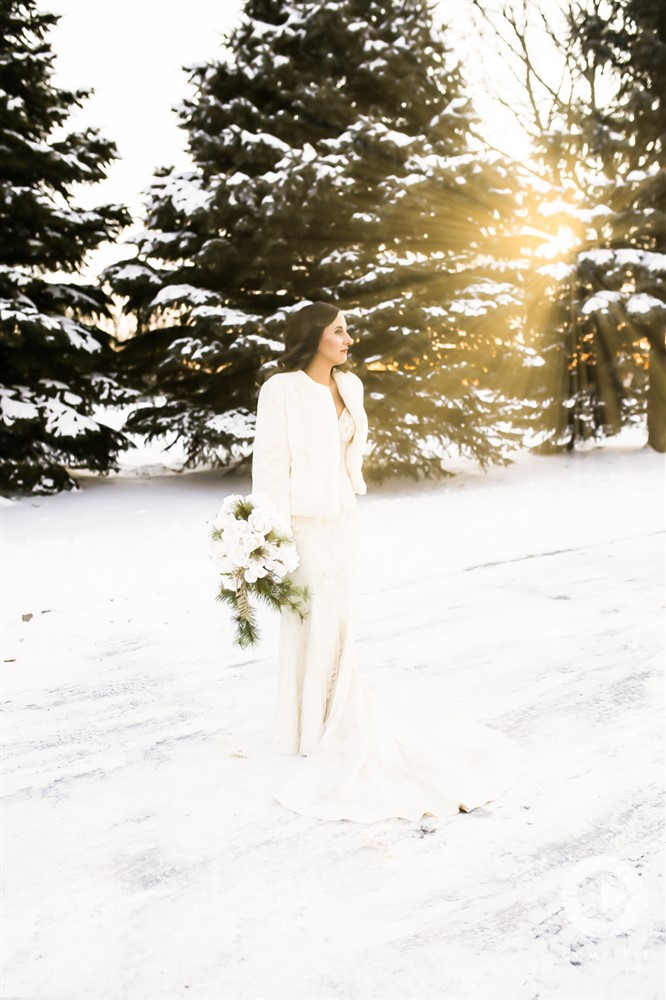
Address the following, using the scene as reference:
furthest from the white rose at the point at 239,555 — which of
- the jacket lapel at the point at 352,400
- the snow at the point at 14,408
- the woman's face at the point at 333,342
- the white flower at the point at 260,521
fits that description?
the snow at the point at 14,408

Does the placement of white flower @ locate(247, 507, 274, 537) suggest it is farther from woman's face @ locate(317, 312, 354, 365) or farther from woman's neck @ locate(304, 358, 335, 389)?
woman's face @ locate(317, 312, 354, 365)

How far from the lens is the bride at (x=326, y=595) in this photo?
11.3 feet

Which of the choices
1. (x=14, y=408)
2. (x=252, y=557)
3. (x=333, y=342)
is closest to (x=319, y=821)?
(x=252, y=557)

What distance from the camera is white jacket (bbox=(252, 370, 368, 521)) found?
3.51 meters

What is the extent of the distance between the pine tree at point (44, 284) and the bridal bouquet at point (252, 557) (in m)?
8.92

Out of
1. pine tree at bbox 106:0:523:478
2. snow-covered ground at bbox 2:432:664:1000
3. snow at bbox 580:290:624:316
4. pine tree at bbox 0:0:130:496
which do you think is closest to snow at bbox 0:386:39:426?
pine tree at bbox 0:0:130:496

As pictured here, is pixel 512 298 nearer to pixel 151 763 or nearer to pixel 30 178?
pixel 30 178

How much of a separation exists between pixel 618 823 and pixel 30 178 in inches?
563

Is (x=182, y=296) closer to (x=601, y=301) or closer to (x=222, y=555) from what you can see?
(x=601, y=301)

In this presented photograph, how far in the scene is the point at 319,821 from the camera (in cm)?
311

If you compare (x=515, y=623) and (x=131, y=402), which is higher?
(x=131, y=402)

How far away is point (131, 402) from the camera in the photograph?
13.2 m

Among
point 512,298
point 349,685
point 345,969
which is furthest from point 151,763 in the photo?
point 512,298

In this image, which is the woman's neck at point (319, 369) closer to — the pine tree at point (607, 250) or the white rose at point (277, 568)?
the white rose at point (277, 568)
